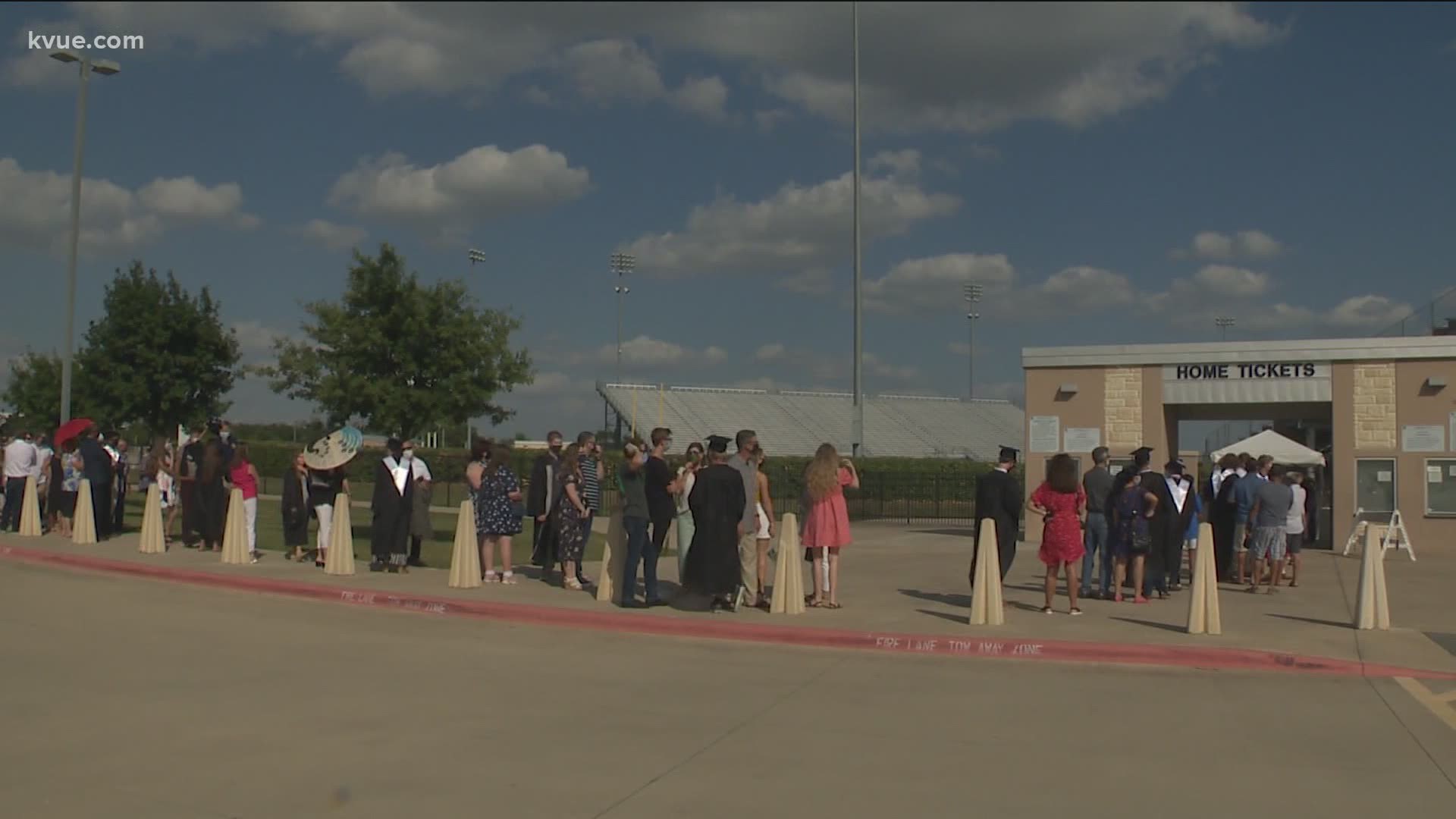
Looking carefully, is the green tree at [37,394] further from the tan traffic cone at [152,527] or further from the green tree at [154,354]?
the tan traffic cone at [152,527]

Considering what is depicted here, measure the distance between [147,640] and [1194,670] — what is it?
9.07 metres

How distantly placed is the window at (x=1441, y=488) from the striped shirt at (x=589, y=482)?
16800 mm

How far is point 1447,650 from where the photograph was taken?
11.5 m

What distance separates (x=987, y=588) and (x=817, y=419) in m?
58.6

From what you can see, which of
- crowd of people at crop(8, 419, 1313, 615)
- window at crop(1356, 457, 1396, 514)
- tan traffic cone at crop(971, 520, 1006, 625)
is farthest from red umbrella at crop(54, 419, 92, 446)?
window at crop(1356, 457, 1396, 514)

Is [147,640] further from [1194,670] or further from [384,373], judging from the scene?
[384,373]

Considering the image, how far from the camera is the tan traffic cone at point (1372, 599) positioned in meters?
12.7

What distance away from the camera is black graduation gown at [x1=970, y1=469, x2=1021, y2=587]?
45.3 feet

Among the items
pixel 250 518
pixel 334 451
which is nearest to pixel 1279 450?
pixel 334 451

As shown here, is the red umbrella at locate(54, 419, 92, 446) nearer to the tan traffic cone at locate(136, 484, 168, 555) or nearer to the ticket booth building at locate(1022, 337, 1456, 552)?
the tan traffic cone at locate(136, 484, 168, 555)

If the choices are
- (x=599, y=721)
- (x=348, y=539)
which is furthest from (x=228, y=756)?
(x=348, y=539)

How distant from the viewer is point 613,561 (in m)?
14.1

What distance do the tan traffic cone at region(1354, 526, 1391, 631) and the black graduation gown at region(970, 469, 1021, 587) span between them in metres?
3.40

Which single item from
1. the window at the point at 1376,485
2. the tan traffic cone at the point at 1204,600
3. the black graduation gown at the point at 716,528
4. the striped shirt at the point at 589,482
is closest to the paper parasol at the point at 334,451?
the striped shirt at the point at 589,482
